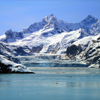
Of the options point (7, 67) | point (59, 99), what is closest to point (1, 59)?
point (7, 67)

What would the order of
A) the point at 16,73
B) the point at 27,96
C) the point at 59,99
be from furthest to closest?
the point at 16,73 < the point at 27,96 < the point at 59,99

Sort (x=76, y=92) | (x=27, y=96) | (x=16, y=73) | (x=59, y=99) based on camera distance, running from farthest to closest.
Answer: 1. (x=16, y=73)
2. (x=76, y=92)
3. (x=27, y=96)
4. (x=59, y=99)

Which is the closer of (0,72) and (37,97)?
(37,97)

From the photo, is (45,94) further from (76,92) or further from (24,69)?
(24,69)

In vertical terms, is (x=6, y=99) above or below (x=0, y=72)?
below

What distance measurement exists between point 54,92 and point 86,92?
4.00 metres

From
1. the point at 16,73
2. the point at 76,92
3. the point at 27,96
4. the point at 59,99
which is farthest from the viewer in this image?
the point at 16,73

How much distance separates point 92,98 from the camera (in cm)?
3162

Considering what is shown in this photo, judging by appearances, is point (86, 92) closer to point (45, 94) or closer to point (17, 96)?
point (45, 94)

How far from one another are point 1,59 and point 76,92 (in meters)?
40.5

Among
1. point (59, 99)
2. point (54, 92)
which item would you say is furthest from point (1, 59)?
point (59, 99)

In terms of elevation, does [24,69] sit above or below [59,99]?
above

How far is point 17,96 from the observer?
33.1m

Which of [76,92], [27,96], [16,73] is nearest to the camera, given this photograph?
[27,96]
